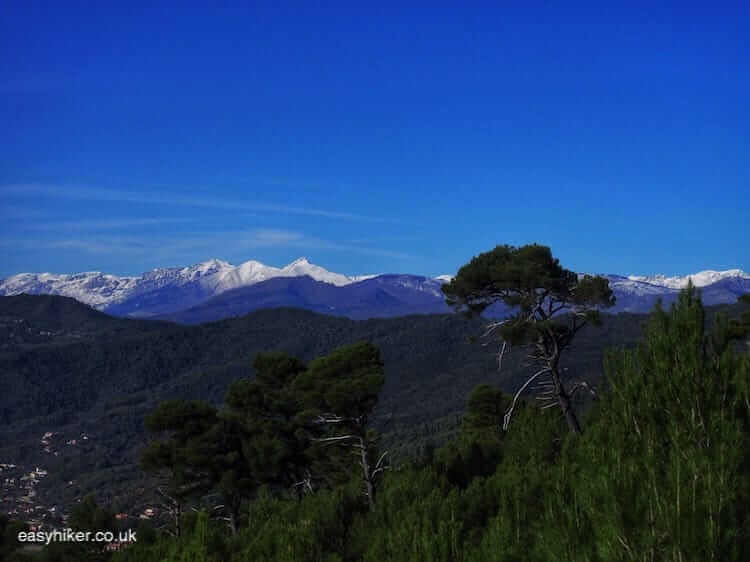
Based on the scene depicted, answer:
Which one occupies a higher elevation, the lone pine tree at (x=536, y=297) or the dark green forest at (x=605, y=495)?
the lone pine tree at (x=536, y=297)

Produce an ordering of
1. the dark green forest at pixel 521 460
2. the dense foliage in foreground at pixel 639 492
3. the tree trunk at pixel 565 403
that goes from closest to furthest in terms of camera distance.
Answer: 1. the dense foliage in foreground at pixel 639 492
2. the dark green forest at pixel 521 460
3. the tree trunk at pixel 565 403

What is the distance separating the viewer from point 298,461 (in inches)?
1511

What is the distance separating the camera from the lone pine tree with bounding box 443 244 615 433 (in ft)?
76.5

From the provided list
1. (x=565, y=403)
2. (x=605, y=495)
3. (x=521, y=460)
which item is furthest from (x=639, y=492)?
(x=565, y=403)

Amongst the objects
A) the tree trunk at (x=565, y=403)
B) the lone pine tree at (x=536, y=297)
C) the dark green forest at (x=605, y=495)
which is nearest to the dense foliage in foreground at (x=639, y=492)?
the dark green forest at (x=605, y=495)

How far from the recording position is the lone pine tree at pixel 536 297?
23312 millimetres

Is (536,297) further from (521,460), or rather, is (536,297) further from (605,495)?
(605,495)

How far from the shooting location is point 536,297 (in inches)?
953

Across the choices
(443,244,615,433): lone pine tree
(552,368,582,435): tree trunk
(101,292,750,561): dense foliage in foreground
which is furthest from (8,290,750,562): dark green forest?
(443,244,615,433): lone pine tree

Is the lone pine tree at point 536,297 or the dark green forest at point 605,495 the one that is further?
the lone pine tree at point 536,297

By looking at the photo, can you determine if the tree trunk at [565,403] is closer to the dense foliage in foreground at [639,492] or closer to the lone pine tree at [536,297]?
the lone pine tree at [536,297]

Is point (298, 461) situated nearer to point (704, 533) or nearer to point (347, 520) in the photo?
point (347, 520)

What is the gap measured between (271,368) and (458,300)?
17233 mm

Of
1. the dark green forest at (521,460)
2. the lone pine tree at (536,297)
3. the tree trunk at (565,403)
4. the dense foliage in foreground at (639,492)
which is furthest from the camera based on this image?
the lone pine tree at (536,297)
